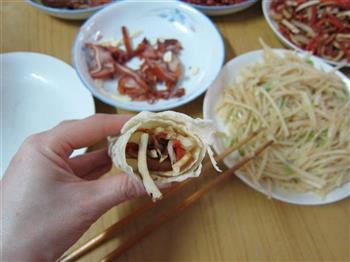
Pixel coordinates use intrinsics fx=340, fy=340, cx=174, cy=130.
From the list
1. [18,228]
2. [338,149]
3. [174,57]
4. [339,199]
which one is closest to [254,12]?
[174,57]

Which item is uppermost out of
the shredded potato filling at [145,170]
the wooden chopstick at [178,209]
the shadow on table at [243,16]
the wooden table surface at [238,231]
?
the shredded potato filling at [145,170]

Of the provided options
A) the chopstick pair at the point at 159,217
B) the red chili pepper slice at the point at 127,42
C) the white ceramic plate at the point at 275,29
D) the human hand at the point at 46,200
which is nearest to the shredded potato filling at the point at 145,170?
the human hand at the point at 46,200

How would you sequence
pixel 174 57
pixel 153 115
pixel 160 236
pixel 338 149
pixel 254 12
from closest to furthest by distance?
pixel 153 115 < pixel 160 236 < pixel 338 149 < pixel 174 57 < pixel 254 12

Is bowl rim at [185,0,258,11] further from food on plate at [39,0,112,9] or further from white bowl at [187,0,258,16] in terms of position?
food on plate at [39,0,112,9]

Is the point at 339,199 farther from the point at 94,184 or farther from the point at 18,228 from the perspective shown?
the point at 18,228

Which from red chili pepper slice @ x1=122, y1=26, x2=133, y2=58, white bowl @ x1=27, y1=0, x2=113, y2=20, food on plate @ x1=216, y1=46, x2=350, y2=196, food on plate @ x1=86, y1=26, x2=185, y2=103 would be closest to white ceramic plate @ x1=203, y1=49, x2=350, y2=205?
food on plate @ x1=216, y1=46, x2=350, y2=196

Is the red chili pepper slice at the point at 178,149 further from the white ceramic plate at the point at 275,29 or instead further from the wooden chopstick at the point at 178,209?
the white ceramic plate at the point at 275,29
